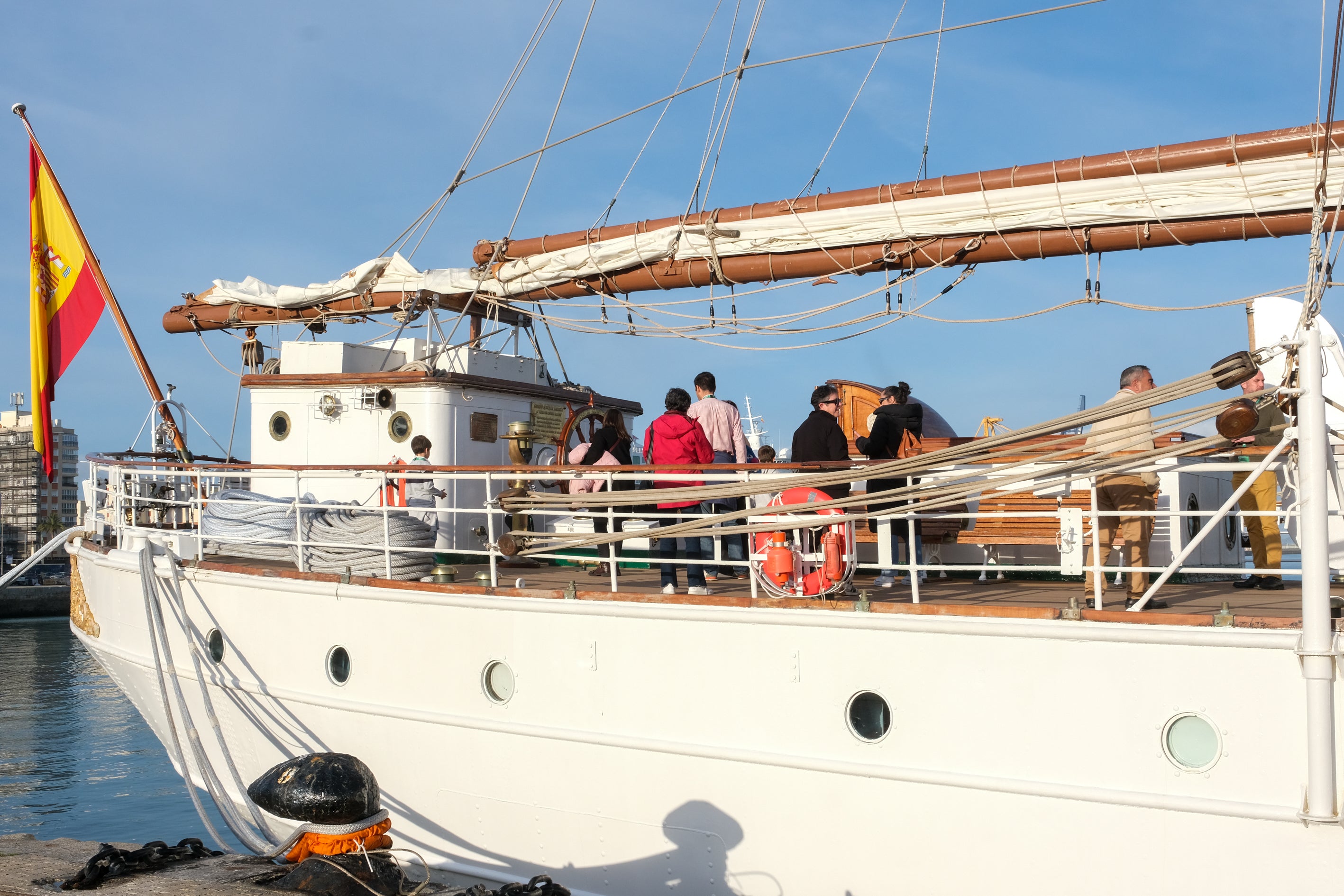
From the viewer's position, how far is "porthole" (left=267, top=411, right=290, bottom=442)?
10.1 m

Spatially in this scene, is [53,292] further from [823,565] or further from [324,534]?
[823,565]

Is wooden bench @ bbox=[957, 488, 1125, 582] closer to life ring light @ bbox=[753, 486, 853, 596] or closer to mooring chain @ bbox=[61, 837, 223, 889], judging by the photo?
life ring light @ bbox=[753, 486, 853, 596]

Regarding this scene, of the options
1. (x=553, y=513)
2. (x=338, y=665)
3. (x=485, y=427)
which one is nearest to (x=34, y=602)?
(x=485, y=427)

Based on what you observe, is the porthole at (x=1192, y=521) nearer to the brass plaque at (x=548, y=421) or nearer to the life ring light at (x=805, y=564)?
the life ring light at (x=805, y=564)

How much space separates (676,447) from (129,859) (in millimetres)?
4086

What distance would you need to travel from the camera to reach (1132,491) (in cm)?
548

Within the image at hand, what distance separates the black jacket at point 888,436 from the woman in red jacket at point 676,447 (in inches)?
43.6

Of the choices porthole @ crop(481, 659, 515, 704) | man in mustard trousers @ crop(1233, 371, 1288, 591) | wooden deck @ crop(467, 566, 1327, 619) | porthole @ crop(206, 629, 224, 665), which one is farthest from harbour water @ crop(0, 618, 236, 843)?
man in mustard trousers @ crop(1233, 371, 1288, 591)

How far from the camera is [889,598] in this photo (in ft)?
20.3

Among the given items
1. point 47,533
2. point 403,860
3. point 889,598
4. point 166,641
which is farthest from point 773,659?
point 47,533

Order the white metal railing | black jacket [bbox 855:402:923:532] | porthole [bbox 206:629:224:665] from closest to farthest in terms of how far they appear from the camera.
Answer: the white metal railing
black jacket [bbox 855:402:923:532]
porthole [bbox 206:629:224:665]

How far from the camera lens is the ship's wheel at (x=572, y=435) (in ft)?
32.5

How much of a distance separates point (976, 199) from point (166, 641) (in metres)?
6.99

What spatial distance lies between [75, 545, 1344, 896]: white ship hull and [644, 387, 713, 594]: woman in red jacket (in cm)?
91
